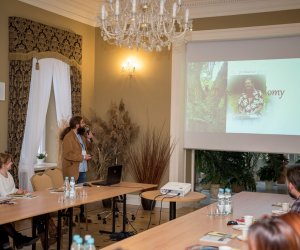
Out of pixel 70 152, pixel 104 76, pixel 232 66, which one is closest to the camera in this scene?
pixel 70 152

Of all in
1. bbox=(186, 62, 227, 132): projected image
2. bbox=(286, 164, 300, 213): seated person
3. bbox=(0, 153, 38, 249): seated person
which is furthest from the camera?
bbox=(186, 62, 227, 132): projected image

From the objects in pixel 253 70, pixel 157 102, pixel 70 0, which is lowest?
pixel 157 102

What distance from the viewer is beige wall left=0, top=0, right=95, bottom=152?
21.8 feet

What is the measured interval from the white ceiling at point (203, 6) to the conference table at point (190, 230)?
3.89 m

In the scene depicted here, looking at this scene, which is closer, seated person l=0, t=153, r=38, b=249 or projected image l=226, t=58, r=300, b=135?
seated person l=0, t=153, r=38, b=249

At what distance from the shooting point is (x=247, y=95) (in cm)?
779

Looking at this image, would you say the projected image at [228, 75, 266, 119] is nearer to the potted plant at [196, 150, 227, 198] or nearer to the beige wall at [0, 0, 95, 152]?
the potted plant at [196, 150, 227, 198]

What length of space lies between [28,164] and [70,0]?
286cm

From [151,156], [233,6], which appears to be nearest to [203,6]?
[233,6]

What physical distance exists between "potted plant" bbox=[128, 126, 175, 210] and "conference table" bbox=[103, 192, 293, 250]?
353 centimetres

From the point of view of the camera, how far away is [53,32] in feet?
24.8

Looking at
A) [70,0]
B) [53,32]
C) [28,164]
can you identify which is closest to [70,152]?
[28,164]

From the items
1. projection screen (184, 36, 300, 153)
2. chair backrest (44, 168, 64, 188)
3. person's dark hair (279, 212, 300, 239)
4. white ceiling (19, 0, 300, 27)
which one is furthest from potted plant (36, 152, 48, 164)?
person's dark hair (279, 212, 300, 239)

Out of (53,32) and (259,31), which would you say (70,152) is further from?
(259,31)
